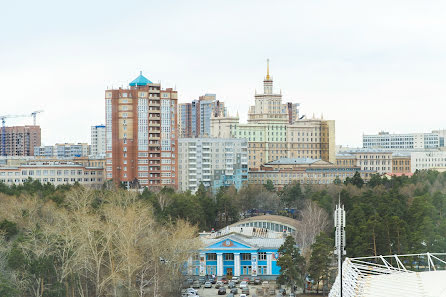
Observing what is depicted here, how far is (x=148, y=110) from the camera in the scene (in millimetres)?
106375

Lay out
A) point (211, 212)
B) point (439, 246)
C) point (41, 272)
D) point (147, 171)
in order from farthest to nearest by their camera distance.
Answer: point (147, 171)
point (211, 212)
point (439, 246)
point (41, 272)

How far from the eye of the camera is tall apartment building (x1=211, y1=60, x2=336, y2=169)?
509 ft

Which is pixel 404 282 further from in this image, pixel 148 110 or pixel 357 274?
pixel 148 110

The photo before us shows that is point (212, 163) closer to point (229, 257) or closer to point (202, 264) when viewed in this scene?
point (229, 257)

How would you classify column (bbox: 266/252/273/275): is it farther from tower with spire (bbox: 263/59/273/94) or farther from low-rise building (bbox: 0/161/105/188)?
tower with spire (bbox: 263/59/273/94)

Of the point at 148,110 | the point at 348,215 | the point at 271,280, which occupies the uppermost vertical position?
the point at 148,110

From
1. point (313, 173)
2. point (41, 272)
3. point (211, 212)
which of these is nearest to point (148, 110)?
point (211, 212)

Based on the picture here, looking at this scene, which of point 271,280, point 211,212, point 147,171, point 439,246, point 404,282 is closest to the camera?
point 404,282

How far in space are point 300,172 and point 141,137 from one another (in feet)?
134

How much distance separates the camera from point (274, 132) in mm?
157750

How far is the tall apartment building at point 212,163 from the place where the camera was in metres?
121

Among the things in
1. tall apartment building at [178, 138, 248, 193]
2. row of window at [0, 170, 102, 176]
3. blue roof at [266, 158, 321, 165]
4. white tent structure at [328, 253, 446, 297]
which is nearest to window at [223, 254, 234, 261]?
white tent structure at [328, 253, 446, 297]

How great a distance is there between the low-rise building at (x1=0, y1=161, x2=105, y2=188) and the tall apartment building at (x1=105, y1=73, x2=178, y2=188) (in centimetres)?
1549

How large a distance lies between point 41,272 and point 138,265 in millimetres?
5487
